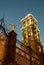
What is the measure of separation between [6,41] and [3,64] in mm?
4298

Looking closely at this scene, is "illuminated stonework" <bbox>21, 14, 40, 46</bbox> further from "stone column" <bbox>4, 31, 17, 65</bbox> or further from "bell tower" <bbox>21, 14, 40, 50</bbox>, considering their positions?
"stone column" <bbox>4, 31, 17, 65</bbox>

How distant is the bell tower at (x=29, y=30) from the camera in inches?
1585

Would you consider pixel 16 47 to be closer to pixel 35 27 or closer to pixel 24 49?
pixel 24 49

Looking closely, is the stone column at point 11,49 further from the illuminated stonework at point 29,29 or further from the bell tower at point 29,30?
the illuminated stonework at point 29,29

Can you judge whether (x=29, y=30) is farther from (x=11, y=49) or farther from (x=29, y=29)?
(x=11, y=49)

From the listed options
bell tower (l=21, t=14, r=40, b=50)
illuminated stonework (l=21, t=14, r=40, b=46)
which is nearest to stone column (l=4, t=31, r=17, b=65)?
bell tower (l=21, t=14, r=40, b=50)

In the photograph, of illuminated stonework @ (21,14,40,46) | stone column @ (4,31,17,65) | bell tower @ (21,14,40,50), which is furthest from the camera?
illuminated stonework @ (21,14,40,46)

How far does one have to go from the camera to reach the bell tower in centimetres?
4025

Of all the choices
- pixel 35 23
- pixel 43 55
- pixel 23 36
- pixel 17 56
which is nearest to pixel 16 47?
pixel 17 56

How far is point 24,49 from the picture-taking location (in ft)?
91.8

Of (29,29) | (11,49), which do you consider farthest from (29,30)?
(11,49)

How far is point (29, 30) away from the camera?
43.7m

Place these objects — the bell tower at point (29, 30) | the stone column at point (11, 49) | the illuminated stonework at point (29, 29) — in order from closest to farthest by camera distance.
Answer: the stone column at point (11, 49) → the bell tower at point (29, 30) → the illuminated stonework at point (29, 29)

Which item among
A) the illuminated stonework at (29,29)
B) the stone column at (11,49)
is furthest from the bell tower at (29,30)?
the stone column at (11,49)
